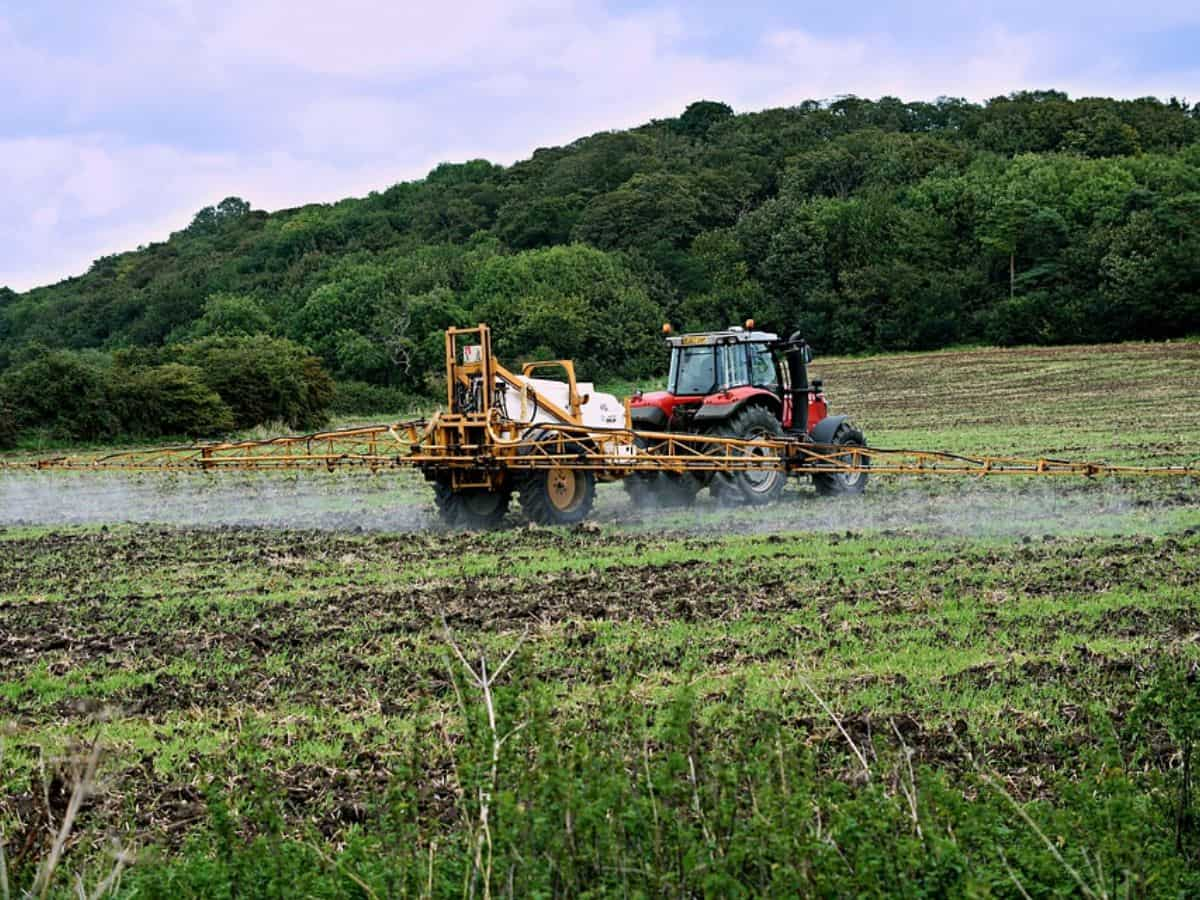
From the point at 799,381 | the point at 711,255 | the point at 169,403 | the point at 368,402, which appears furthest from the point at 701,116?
the point at 799,381

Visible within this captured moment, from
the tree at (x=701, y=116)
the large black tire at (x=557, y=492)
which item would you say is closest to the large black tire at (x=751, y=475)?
the large black tire at (x=557, y=492)

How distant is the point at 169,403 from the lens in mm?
34062

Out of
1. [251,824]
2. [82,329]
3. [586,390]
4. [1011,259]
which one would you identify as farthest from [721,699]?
[82,329]

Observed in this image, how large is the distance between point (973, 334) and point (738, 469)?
5266 cm

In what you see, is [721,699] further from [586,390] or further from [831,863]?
[586,390]

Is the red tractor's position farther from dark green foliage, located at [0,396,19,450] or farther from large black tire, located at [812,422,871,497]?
dark green foliage, located at [0,396,19,450]

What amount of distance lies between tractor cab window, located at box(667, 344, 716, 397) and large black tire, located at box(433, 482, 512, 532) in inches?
120

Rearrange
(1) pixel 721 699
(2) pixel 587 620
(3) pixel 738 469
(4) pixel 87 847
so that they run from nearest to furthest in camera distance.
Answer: (4) pixel 87 847, (1) pixel 721 699, (2) pixel 587 620, (3) pixel 738 469

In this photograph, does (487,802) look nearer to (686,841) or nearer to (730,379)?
(686,841)

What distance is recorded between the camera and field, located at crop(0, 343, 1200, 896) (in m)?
3.99

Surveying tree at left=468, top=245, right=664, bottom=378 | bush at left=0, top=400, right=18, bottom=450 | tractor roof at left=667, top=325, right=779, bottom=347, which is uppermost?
tree at left=468, top=245, right=664, bottom=378

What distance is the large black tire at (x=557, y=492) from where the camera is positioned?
15320 mm

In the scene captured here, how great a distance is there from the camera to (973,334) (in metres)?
65.4

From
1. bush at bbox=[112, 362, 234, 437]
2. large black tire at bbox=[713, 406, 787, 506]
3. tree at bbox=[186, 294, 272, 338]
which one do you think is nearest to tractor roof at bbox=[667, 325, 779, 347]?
large black tire at bbox=[713, 406, 787, 506]
